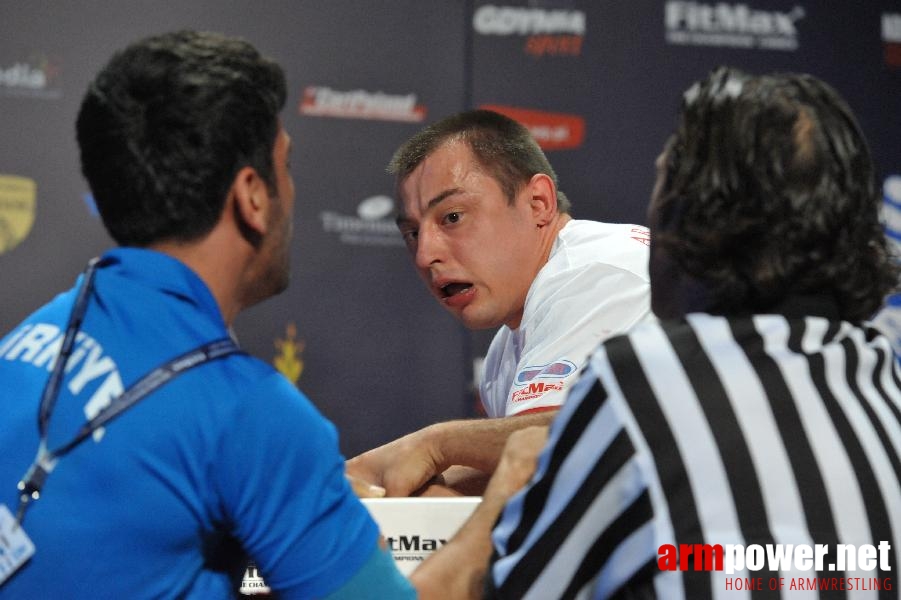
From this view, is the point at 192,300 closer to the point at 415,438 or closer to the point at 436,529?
the point at 436,529

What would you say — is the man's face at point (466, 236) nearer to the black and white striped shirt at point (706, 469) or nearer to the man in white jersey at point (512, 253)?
the man in white jersey at point (512, 253)

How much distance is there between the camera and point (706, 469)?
0.87 meters

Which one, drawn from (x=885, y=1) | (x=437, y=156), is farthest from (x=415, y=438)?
(x=885, y=1)

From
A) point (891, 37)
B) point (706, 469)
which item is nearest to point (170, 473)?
point (706, 469)

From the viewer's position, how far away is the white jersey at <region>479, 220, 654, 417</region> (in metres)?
1.74

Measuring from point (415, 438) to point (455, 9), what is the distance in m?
3.06

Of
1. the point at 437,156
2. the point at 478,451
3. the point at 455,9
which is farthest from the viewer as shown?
the point at 455,9

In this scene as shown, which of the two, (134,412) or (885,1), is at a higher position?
(885,1)

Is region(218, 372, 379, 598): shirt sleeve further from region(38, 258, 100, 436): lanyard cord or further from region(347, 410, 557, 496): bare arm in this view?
region(347, 410, 557, 496): bare arm

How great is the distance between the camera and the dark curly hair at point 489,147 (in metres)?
2.14

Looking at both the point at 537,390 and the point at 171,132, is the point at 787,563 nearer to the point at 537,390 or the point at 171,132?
the point at 171,132

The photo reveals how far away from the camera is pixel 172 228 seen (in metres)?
0.99

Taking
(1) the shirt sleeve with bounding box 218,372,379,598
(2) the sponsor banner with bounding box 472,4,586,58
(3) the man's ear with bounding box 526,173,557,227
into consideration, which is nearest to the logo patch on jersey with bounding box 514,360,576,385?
(3) the man's ear with bounding box 526,173,557,227

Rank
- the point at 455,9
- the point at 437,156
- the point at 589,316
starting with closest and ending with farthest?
the point at 589,316
the point at 437,156
the point at 455,9
